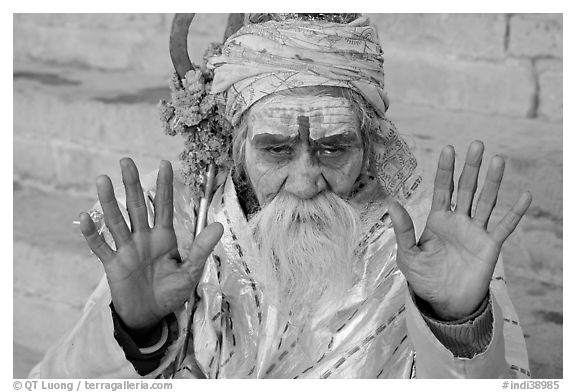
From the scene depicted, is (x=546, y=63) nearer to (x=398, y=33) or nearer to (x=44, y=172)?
(x=398, y=33)

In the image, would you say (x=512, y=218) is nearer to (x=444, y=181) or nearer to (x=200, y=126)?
(x=444, y=181)

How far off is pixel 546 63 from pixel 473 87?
14.4 inches

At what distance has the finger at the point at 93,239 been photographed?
265cm

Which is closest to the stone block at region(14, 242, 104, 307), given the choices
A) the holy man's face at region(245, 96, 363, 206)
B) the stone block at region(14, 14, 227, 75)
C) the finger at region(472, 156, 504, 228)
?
the stone block at region(14, 14, 227, 75)

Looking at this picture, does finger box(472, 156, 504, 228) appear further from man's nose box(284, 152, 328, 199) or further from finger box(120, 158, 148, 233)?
finger box(120, 158, 148, 233)

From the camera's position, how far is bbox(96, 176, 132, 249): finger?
8.76 ft

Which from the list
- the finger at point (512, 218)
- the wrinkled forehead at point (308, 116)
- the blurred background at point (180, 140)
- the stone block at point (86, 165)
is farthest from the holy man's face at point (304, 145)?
the stone block at point (86, 165)

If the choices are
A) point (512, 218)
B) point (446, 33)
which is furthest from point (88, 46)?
point (512, 218)

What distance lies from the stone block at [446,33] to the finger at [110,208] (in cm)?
295

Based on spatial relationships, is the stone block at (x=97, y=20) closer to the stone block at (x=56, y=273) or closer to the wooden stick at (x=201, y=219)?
the stone block at (x=56, y=273)

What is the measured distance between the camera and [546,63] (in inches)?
200

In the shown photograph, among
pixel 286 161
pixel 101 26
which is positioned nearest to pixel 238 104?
pixel 286 161

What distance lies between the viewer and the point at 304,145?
2.89 metres

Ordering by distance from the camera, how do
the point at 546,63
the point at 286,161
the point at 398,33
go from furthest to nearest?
the point at 398,33 → the point at 546,63 → the point at 286,161
